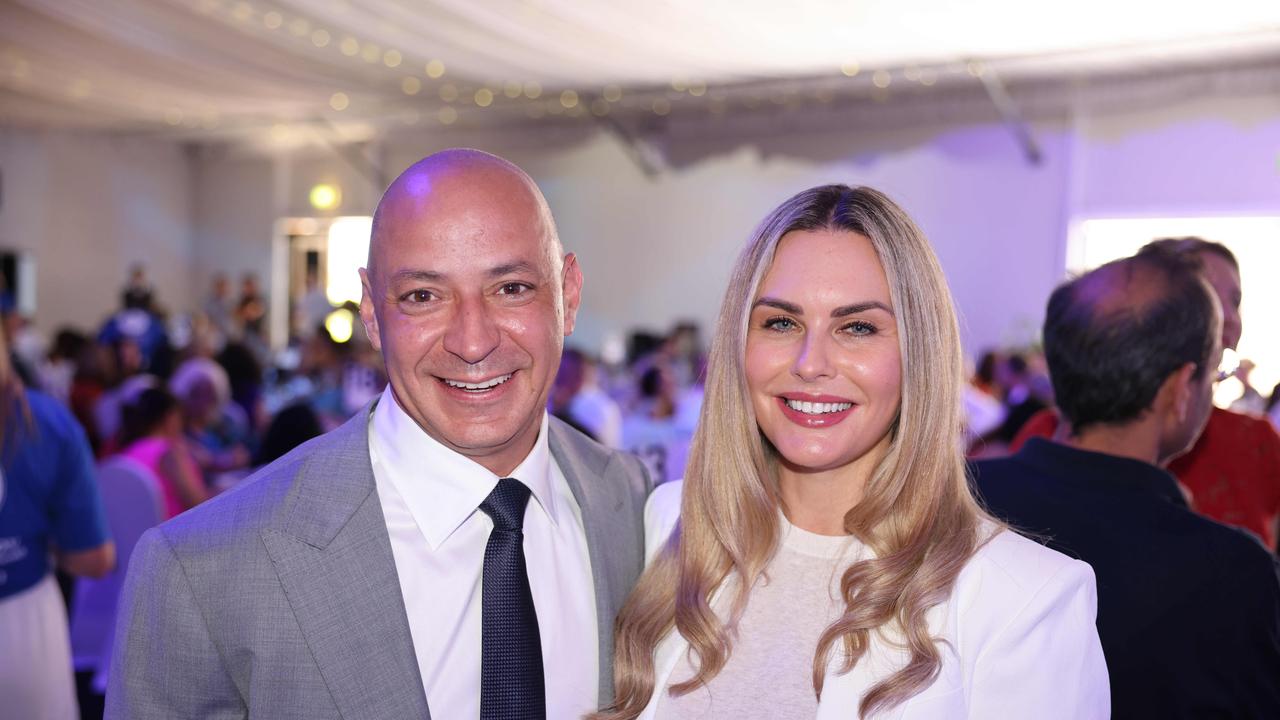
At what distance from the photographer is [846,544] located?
5.83ft

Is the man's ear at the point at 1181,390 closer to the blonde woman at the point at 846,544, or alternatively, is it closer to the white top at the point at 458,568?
the blonde woman at the point at 846,544

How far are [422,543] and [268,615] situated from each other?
269 millimetres

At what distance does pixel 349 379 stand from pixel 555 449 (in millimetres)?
4191

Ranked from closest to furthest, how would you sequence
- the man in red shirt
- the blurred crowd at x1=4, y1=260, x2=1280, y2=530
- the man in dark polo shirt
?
the man in dark polo shirt, the man in red shirt, the blurred crowd at x1=4, y1=260, x2=1280, y2=530

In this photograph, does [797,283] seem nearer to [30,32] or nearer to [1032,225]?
[30,32]

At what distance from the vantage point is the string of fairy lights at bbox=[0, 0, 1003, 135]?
8.50 meters

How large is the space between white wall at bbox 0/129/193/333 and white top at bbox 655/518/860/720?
15.9 meters

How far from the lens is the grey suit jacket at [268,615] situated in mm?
1491

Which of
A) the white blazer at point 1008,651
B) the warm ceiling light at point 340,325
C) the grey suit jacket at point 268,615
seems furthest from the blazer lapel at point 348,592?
the warm ceiling light at point 340,325

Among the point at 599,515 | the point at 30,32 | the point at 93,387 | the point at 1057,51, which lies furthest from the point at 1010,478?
the point at 30,32

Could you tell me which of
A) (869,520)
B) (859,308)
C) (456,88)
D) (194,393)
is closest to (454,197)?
(859,308)

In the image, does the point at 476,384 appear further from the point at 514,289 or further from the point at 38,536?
the point at 38,536

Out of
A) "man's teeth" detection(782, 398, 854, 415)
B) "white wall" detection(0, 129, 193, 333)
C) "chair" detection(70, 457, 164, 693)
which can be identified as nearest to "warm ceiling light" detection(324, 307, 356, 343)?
"chair" detection(70, 457, 164, 693)

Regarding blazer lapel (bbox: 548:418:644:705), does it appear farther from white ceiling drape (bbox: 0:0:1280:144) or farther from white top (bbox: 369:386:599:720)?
white ceiling drape (bbox: 0:0:1280:144)
